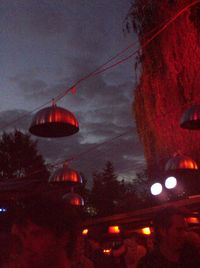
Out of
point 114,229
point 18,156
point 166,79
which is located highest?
point 18,156

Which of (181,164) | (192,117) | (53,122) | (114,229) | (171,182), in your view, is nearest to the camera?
(53,122)

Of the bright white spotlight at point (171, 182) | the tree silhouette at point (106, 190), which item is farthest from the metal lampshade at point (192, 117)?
the tree silhouette at point (106, 190)

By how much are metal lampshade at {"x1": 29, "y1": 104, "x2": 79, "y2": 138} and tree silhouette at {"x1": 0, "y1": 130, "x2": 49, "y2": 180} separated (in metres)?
32.0

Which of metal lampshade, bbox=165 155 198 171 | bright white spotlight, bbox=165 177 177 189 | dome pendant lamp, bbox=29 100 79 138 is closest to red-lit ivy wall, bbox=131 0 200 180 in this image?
bright white spotlight, bbox=165 177 177 189

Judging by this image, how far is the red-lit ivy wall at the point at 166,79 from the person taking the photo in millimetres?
10969

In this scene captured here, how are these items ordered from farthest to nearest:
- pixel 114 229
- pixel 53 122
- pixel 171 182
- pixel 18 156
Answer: pixel 18 156 → pixel 114 229 → pixel 171 182 → pixel 53 122

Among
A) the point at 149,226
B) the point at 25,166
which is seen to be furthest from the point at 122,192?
the point at 149,226

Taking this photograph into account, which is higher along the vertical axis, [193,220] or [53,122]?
[193,220]

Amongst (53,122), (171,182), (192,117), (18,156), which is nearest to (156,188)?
(171,182)

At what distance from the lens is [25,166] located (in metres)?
38.3

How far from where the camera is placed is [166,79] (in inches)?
478

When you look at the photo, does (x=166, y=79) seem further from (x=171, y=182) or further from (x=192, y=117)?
(x=192, y=117)

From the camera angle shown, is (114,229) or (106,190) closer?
(114,229)

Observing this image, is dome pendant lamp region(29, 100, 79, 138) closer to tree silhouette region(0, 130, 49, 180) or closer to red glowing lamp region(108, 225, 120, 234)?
red glowing lamp region(108, 225, 120, 234)
